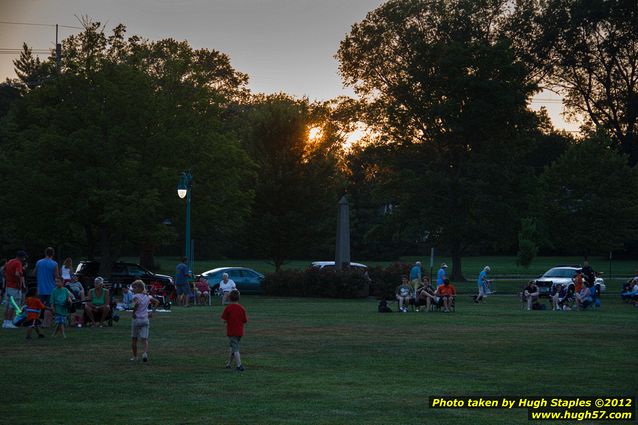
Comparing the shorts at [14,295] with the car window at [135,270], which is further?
the car window at [135,270]

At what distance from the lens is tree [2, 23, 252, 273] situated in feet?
157

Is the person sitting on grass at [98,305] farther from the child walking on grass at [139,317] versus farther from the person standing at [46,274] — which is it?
the child walking on grass at [139,317]

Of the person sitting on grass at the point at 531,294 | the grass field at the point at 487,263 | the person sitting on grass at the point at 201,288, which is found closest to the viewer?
the person sitting on grass at the point at 531,294

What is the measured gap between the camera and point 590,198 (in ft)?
230

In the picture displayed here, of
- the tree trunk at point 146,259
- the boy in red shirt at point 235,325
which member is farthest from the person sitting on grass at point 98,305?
the tree trunk at point 146,259

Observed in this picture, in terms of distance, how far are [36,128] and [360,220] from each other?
54.4 metres

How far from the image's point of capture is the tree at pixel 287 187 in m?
62.6

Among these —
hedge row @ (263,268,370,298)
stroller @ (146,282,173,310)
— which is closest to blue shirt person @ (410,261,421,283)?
hedge row @ (263,268,370,298)

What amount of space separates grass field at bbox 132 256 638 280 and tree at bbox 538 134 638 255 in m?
9.15

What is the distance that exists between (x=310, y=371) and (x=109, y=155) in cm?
3234

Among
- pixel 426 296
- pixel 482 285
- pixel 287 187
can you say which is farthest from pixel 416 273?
pixel 287 187

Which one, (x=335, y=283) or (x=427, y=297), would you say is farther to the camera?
(x=335, y=283)

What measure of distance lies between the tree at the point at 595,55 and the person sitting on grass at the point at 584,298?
113 ft

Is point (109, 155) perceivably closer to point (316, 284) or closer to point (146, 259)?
point (316, 284)
